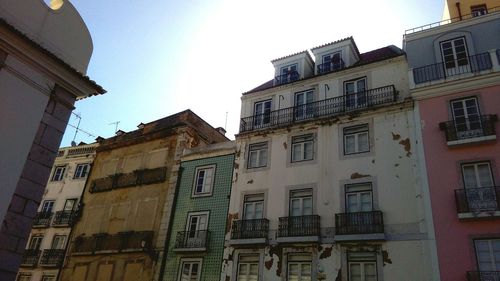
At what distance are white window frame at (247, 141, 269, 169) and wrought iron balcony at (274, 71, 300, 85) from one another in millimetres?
3962

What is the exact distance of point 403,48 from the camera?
66.6ft

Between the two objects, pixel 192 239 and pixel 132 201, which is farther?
pixel 132 201

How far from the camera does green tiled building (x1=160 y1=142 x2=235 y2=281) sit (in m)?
20.6

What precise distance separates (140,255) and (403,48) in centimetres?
1731

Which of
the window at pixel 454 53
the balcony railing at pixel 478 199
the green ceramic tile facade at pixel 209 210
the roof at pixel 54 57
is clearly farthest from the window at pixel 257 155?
the roof at pixel 54 57

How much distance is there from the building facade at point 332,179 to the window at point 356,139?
1.9 inches

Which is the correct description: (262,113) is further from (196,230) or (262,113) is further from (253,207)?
(196,230)

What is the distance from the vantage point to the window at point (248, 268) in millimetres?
18969

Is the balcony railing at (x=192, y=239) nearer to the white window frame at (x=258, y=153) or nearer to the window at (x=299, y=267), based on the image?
the white window frame at (x=258, y=153)

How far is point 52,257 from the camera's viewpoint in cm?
2638

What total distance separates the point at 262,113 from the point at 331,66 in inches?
177

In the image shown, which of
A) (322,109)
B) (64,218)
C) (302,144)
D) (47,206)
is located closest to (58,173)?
(47,206)

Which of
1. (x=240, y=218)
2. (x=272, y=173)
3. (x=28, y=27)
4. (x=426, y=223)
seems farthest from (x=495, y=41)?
(x=28, y=27)

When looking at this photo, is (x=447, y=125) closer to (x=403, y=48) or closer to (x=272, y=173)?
(x=403, y=48)
